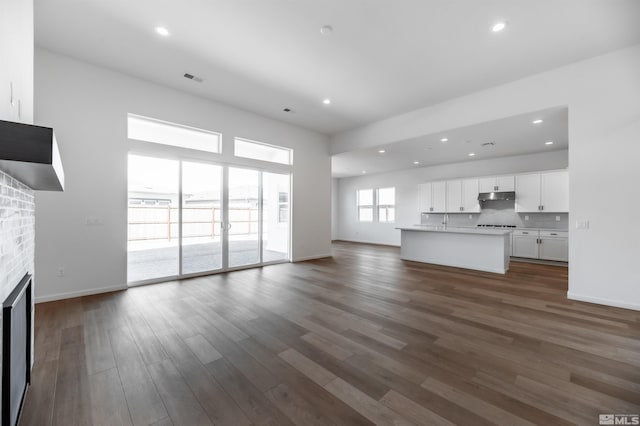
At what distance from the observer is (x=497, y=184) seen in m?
7.53

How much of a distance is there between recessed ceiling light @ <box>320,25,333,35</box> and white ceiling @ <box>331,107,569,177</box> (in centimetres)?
317

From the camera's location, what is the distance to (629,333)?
2699 mm

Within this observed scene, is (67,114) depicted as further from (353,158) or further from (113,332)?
(353,158)

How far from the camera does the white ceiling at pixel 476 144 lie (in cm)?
468

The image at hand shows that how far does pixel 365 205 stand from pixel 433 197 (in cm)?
323

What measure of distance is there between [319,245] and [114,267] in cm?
447

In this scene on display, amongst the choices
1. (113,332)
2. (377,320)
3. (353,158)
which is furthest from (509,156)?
(113,332)

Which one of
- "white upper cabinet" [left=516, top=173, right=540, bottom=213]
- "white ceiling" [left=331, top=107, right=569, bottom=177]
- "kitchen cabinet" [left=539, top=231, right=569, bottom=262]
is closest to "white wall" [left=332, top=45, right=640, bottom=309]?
"white ceiling" [left=331, top=107, right=569, bottom=177]

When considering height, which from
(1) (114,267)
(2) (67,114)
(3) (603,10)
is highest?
(3) (603,10)

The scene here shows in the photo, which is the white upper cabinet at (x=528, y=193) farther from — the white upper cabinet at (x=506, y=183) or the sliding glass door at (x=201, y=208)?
the sliding glass door at (x=201, y=208)

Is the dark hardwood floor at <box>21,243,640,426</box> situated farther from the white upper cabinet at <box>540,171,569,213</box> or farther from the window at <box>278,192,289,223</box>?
the white upper cabinet at <box>540,171,569,213</box>

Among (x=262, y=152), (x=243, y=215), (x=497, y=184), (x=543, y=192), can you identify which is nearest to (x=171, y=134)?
(x=262, y=152)

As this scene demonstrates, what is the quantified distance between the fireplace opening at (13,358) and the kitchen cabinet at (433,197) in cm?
911

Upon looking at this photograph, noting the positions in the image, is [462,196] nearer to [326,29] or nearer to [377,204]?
[377,204]
